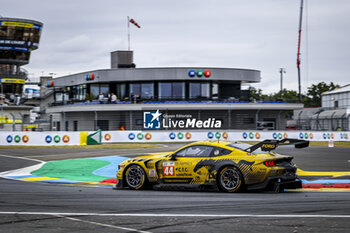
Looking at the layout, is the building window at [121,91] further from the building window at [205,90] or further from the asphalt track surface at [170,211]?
the asphalt track surface at [170,211]

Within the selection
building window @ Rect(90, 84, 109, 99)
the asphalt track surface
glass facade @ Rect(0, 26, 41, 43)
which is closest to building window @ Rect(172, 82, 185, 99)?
building window @ Rect(90, 84, 109, 99)

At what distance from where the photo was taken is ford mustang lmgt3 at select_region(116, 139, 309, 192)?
1080cm

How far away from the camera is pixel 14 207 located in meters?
9.41

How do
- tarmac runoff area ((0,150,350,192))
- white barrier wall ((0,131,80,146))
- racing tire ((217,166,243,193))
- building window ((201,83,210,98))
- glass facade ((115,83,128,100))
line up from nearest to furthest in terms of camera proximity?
1. racing tire ((217,166,243,193))
2. tarmac runoff area ((0,150,350,192))
3. white barrier wall ((0,131,80,146))
4. building window ((201,83,210,98))
5. glass facade ((115,83,128,100))

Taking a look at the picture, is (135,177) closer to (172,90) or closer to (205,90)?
(172,90)

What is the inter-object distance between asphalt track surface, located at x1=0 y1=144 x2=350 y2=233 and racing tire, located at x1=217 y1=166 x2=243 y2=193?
272mm

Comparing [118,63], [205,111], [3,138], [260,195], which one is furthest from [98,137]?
[260,195]

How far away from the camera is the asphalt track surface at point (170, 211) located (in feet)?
23.7

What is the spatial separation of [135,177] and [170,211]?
12.3 feet

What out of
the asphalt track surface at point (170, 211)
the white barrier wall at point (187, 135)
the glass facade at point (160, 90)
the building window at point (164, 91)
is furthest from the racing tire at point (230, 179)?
the building window at point (164, 91)

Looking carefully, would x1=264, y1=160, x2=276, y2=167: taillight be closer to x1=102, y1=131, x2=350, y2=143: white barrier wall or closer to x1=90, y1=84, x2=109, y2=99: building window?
x1=102, y1=131, x2=350, y2=143: white barrier wall

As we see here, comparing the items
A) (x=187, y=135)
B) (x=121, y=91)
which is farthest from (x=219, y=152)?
(x=121, y=91)

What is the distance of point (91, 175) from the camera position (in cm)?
1656

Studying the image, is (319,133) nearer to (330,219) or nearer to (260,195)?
(260,195)
